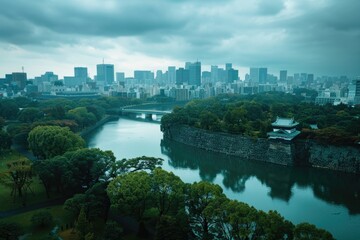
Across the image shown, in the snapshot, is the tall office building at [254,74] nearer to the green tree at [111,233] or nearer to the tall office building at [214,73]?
the tall office building at [214,73]

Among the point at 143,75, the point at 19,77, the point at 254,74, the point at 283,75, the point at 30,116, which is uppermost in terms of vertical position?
the point at 254,74

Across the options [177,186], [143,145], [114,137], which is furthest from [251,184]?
[114,137]

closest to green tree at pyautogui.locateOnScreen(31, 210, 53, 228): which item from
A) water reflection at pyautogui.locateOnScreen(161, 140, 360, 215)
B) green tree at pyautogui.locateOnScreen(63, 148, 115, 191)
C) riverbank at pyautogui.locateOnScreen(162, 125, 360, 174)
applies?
green tree at pyautogui.locateOnScreen(63, 148, 115, 191)

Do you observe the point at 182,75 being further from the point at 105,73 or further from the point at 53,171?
the point at 53,171

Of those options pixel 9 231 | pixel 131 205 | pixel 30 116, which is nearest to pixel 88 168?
pixel 131 205

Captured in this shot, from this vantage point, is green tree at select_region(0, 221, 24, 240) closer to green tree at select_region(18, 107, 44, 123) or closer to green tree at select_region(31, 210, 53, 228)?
green tree at select_region(31, 210, 53, 228)
